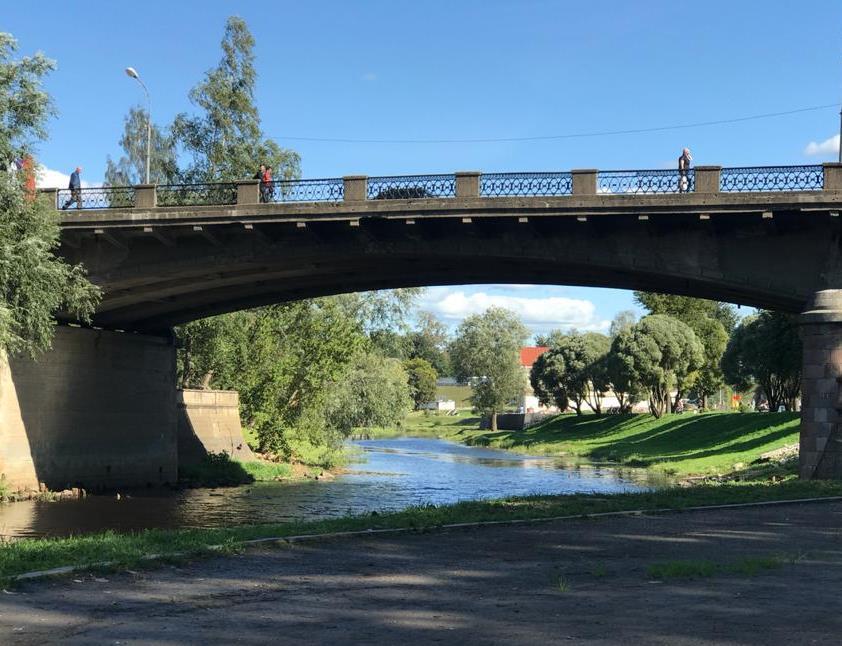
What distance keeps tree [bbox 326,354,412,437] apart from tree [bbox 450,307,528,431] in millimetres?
41549

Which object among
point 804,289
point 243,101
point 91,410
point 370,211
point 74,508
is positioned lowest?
point 74,508

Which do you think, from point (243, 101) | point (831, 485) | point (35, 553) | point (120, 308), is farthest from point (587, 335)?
point (35, 553)

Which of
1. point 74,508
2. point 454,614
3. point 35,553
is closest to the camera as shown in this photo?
point 454,614

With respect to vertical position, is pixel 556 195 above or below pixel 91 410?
above

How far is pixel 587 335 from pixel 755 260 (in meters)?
68.0

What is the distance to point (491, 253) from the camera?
2688cm

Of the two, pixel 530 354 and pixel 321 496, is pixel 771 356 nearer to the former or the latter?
pixel 321 496

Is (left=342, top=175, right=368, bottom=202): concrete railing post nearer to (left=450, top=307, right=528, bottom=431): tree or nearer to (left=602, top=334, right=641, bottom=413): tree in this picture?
(left=602, top=334, right=641, bottom=413): tree

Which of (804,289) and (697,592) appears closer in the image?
(697,592)

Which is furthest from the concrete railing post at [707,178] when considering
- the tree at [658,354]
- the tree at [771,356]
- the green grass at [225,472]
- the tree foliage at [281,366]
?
the tree at [658,354]

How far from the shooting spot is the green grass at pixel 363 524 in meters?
11.6

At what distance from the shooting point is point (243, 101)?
46.2m

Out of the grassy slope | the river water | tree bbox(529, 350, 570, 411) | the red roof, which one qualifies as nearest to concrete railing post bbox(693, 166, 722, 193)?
the river water

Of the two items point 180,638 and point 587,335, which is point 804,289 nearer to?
point 180,638
